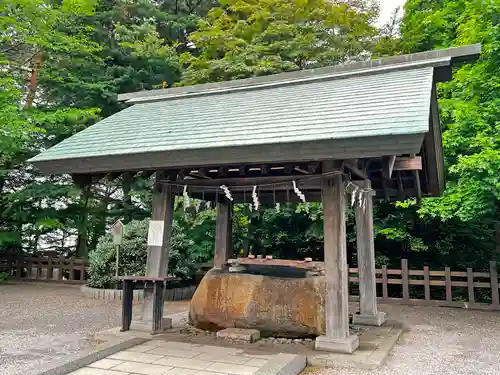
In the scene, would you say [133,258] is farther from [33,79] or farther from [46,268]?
[33,79]

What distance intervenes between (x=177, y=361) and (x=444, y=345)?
3.68 metres

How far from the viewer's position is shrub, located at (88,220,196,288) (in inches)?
384

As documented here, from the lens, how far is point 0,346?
502 centimetres

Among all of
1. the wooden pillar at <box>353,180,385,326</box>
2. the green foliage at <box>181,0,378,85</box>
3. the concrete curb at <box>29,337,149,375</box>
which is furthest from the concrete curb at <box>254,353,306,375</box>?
the green foliage at <box>181,0,378,85</box>

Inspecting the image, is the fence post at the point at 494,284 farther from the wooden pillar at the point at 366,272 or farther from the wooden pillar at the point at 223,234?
the wooden pillar at the point at 223,234

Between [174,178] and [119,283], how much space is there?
543 cm

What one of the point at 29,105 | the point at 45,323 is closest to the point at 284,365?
the point at 45,323

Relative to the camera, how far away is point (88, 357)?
164 inches

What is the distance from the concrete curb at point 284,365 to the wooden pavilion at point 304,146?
0.56m

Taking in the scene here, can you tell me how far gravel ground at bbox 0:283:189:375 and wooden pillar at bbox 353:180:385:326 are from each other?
3.81 meters

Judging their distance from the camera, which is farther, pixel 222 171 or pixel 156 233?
pixel 222 171

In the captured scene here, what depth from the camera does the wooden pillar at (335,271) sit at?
15.1ft

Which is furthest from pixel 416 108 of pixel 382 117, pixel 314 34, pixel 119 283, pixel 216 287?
pixel 314 34

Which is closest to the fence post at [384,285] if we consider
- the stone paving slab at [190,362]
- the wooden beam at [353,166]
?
the wooden beam at [353,166]
